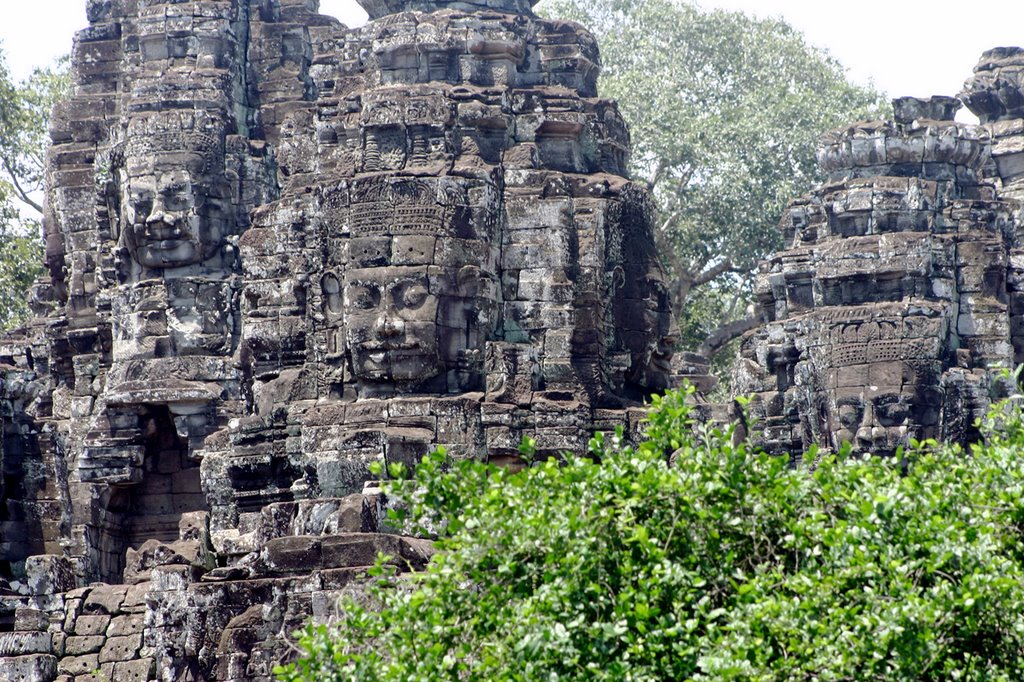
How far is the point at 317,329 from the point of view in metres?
29.8

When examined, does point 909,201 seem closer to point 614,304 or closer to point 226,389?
point 614,304

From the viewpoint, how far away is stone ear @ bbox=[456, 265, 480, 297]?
29172mm

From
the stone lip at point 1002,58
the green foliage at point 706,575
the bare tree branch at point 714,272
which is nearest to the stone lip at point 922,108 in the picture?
the stone lip at point 1002,58

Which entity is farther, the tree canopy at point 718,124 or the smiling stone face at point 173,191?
the tree canopy at point 718,124

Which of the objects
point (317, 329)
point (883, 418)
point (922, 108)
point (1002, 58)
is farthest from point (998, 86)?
point (317, 329)

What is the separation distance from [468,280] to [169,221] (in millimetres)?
6896

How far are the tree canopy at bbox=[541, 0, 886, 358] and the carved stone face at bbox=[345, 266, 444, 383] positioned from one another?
71.3ft

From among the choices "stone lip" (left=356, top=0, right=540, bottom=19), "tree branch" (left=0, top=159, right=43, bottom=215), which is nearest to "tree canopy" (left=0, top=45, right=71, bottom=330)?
"tree branch" (left=0, top=159, right=43, bottom=215)

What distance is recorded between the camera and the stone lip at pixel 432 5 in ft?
102

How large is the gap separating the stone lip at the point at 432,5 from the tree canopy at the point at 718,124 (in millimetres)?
19298

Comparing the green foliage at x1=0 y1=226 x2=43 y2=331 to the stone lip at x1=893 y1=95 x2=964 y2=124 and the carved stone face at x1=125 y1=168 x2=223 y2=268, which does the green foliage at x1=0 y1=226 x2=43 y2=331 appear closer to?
the carved stone face at x1=125 y1=168 x2=223 y2=268

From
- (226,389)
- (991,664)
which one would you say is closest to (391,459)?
(226,389)

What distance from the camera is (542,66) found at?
104 feet

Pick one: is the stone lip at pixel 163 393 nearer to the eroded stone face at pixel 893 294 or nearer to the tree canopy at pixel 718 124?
the eroded stone face at pixel 893 294
